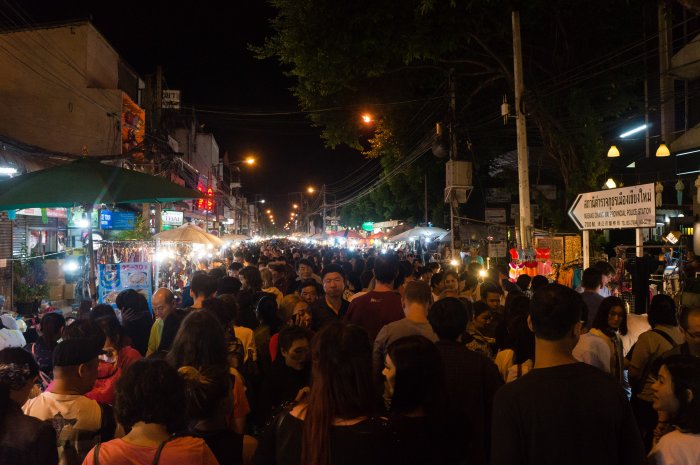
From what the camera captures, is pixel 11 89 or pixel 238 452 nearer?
pixel 238 452

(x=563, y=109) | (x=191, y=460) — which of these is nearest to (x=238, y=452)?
(x=191, y=460)

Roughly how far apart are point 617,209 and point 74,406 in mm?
8346

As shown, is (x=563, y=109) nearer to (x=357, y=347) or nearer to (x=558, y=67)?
(x=558, y=67)

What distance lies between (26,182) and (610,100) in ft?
63.0

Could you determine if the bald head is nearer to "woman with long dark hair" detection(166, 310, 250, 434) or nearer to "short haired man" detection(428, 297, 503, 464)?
"woman with long dark hair" detection(166, 310, 250, 434)

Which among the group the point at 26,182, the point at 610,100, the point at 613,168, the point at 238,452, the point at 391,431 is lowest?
the point at 238,452

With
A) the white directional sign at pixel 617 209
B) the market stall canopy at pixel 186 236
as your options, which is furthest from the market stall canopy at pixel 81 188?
the market stall canopy at pixel 186 236

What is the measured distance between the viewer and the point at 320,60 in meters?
18.3

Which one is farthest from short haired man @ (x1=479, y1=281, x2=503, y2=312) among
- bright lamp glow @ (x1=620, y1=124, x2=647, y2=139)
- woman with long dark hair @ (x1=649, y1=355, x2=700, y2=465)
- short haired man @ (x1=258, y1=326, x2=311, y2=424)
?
bright lamp glow @ (x1=620, y1=124, x2=647, y2=139)

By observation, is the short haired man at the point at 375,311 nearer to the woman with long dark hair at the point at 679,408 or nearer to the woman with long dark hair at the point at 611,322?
the woman with long dark hair at the point at 611,322

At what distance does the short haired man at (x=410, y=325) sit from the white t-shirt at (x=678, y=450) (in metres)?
1.85

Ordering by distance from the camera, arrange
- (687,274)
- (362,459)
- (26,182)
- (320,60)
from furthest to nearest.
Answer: (320,60)
(687,274)
(26,182)
(362,459)

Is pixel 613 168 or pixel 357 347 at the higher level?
pixel 613 168

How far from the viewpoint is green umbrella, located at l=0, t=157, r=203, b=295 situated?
5297 millimetres
